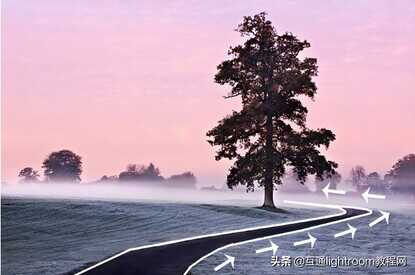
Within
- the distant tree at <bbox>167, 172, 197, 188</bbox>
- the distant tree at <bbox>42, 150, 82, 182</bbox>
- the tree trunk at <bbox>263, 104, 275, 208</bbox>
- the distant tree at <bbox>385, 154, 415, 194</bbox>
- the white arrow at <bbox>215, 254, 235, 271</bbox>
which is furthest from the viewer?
the distant tree at <bbox>167, 172, 197, 188</bbox>

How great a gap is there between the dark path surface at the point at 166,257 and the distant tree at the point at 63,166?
121m

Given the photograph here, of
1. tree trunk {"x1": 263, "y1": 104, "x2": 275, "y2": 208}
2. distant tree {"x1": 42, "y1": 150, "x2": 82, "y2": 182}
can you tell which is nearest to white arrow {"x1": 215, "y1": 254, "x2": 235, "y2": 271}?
tree trunk {"x1": 263, "y1": 104, "x2": 275, "y2": 208}

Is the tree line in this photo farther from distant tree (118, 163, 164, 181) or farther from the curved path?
the curved path

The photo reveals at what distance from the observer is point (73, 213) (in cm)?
3981

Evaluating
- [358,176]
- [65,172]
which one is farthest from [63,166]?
[358,176]

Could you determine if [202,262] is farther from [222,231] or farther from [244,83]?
[244,83]

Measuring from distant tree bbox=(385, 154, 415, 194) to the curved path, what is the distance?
104330 millimetres

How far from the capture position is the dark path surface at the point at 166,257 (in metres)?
21.6

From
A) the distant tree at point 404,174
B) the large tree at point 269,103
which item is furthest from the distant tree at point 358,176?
the large tree at point 269,103

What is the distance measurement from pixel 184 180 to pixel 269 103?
123 metres

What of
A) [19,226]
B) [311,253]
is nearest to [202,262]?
[311,253]

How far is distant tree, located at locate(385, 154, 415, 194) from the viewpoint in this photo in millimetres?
134250

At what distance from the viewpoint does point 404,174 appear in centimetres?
14350

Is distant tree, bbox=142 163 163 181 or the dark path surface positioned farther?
distant tree, bbox=142 163 163 181
